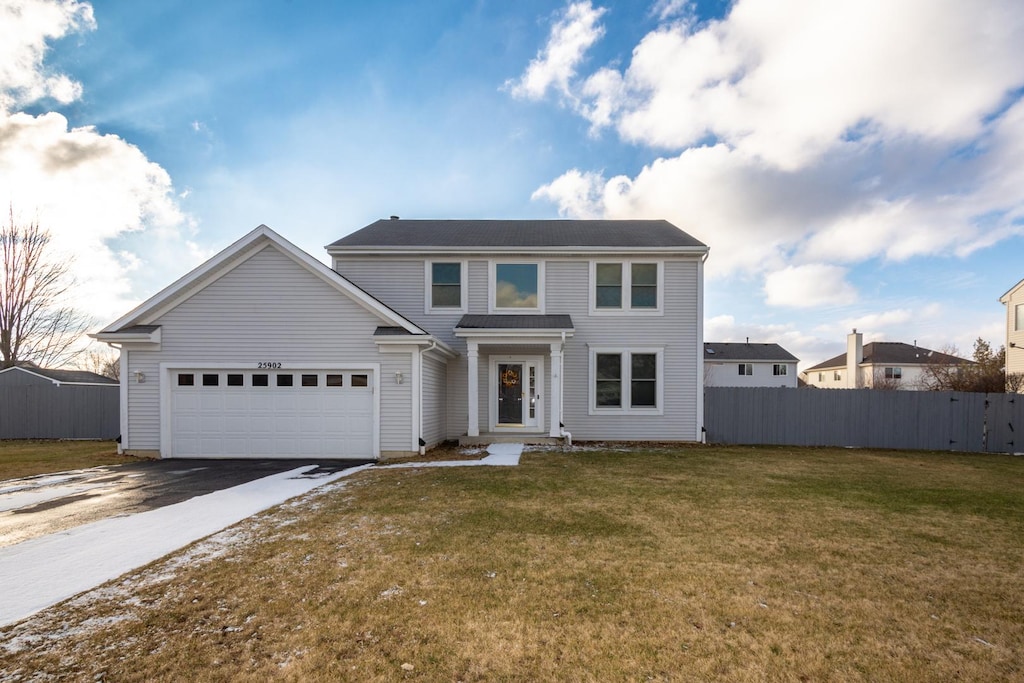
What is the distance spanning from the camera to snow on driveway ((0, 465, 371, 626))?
155 inches

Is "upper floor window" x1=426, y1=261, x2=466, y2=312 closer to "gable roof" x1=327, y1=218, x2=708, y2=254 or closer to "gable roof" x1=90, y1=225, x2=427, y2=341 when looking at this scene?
"gable roof" x1=327, y1=218, x2=708, y2=254

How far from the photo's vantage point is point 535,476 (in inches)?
349

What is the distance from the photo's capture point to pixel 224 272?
11.5 meters

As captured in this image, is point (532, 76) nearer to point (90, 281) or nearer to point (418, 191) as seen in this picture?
point (418, 191)

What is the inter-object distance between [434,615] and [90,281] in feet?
112

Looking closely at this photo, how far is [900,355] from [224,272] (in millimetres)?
51453

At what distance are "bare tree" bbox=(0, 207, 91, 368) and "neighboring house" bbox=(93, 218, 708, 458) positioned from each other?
2245cm

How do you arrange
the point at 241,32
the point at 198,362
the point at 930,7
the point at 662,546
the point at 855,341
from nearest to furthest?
the point at 662,546
the point at 930,7
the point at 198,362
the point at 241,32
the point at 855,341

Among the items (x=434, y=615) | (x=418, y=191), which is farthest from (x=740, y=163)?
(x=434, y=615)

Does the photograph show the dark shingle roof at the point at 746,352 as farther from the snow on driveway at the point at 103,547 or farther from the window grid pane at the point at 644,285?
the snow on driveway at the point at 103,547

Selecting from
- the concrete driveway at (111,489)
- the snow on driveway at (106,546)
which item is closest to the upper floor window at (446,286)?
the concrete driveway at (111,489)

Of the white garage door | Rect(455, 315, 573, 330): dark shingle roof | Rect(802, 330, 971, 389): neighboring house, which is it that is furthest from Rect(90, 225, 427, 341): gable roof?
Rect(802, 330, 971, 389): neighboring house

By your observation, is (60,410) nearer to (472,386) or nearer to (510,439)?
(472,386)

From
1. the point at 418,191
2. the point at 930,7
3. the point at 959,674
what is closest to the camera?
the point at 959,674
